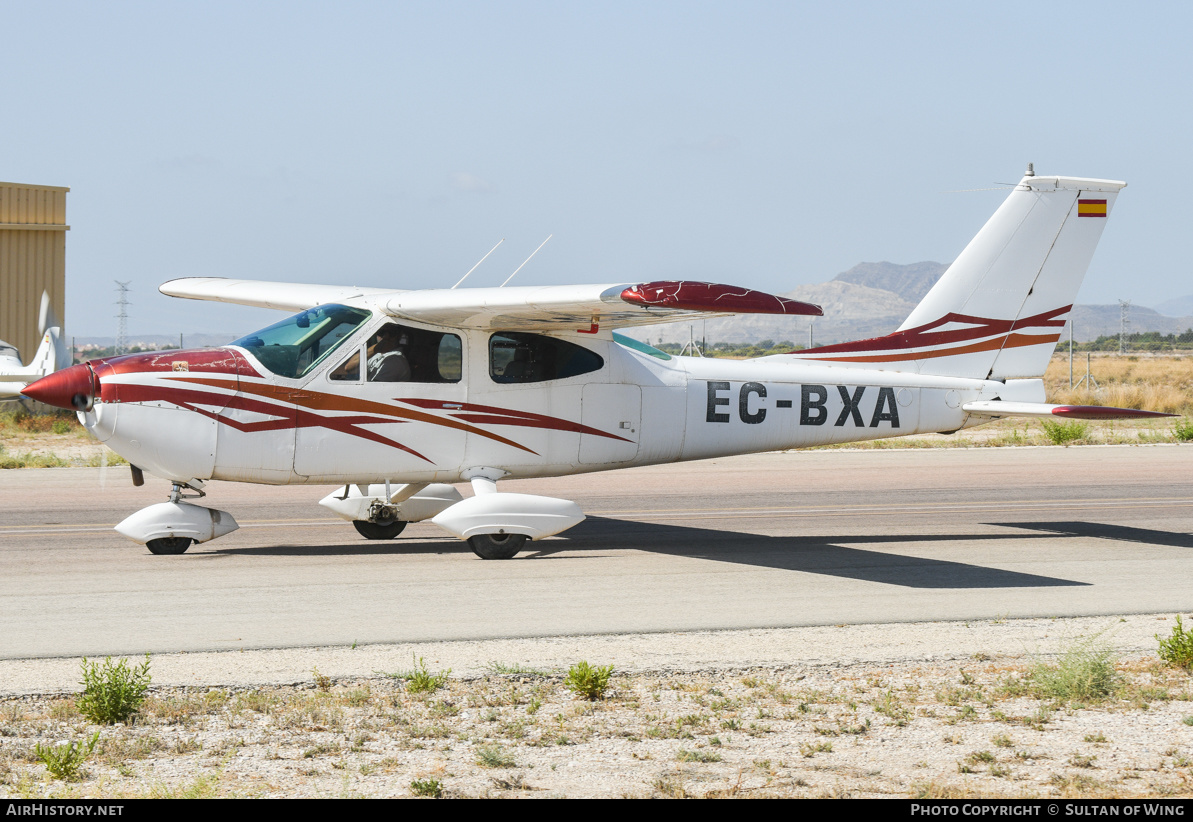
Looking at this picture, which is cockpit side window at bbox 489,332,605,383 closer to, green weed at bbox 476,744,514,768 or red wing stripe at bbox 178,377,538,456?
red wing stripe at bbox 178,377,538,456

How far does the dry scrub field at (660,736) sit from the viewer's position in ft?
15.6

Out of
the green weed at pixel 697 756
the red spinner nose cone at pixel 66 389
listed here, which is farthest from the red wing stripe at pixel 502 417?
the green weed at pixel 697 756

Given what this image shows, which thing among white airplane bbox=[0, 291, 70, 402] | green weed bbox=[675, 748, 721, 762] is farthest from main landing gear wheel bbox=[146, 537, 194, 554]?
white airplane bbox=[0, 291, 70, 402]

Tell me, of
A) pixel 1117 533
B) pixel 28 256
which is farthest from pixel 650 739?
pixel 28 256

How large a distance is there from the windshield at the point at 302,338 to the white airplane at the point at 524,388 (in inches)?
0.8

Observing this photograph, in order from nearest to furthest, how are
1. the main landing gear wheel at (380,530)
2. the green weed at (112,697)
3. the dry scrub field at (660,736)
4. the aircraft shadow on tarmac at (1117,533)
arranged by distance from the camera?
the dry scrub field at (660,736) → the green weed at (112,697) → the main landing gear wheel at (380,530) → the aircraft shadow on tarmac at (1117,533)

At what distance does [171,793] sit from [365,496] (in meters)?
7.50

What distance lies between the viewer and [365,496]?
39.3ft

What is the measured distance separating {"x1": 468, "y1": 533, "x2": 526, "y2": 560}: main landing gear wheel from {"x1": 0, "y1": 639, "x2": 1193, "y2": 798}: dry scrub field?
13.1 ft

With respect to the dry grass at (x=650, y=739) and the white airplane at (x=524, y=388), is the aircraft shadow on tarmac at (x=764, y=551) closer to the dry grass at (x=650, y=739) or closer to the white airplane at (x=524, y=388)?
the white airplane at (x=524, y=388)

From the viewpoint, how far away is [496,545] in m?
10.7

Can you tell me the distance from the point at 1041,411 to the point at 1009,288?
1.68 meters

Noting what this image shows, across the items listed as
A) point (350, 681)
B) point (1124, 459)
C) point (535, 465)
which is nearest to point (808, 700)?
point (350, 681)

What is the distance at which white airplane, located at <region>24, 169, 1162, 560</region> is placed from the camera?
10.1 meters
